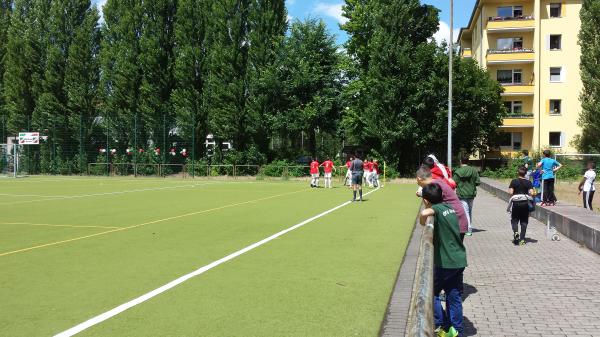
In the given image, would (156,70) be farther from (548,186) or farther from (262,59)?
(548,186)

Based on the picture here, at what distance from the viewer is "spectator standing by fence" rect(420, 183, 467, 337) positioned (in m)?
4.95

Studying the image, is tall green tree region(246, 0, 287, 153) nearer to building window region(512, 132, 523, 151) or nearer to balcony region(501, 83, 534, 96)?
balcony region(501, 83, 534, 96)

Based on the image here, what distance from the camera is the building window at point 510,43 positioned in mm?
50562

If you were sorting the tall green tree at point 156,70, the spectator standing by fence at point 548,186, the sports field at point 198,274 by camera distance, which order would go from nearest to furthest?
the sports field at point 198,274, the spectator standing by fence at point 548,186, the tall green tree at point 156,70

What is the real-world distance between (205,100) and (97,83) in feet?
43.7

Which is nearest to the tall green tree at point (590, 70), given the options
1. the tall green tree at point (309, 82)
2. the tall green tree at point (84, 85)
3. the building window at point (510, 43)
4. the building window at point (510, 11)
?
the building window at point (510, 43)

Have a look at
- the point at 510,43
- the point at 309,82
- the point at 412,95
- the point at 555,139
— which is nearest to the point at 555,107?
the point at 555,139

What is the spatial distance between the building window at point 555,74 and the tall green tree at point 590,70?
16.7 feet

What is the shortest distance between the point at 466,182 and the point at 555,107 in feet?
144

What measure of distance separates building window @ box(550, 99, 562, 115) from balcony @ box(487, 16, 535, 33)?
6981 millimetres

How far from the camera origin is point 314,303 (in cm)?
604

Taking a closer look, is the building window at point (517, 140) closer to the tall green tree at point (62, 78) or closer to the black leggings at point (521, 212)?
the tall green tree at point (62, 78)

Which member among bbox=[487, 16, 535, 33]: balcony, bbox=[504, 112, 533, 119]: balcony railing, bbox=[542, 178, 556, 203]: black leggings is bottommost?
bbox=[542, 178, 556, 203]: black leggings

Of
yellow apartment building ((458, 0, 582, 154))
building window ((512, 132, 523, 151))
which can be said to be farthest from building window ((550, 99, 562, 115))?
building window ((512, 132, 523, 151))
